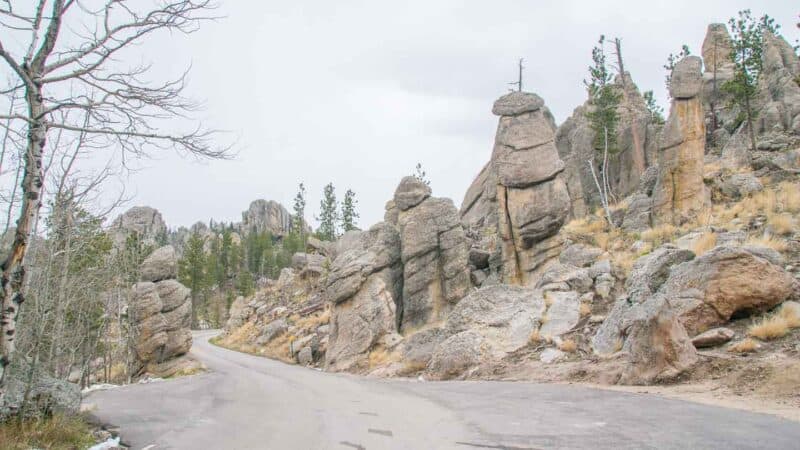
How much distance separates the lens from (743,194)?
2852cm

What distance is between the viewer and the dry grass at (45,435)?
798 cm

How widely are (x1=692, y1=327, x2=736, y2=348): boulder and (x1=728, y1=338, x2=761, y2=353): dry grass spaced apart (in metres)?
0.55

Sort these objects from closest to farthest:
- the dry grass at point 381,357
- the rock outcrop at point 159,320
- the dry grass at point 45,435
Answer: the dry grass at point 45,435 < the dry grass at point 381,357 < the rock outcrop at point 159,320

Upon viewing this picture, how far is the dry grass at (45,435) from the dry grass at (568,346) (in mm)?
12770

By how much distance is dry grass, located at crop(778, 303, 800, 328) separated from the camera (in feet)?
39.1

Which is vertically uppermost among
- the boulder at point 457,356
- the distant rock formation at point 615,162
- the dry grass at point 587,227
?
the distant rock formation at point 615,162

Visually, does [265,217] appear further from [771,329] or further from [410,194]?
[771,329]

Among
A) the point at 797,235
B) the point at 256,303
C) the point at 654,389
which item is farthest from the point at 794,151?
the point at 256,303

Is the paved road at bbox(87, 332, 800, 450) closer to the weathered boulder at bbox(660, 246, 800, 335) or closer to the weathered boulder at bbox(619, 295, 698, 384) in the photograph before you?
the weathered boulder at bbox(619, 295, 698, 384)

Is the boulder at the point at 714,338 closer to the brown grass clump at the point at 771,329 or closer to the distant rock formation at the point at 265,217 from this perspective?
the brown grass clump at the point at 771,329

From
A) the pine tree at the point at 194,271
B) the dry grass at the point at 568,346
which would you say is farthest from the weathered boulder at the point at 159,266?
the pine tree at the point at 194,271

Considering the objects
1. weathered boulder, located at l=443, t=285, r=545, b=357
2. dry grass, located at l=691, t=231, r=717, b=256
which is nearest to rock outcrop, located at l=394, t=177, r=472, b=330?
weathered boulder, located at l=443, t=285, r=545, b=357

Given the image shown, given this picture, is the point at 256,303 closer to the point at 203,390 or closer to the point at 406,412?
the point at 203,390

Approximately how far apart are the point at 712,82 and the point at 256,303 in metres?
52.5
